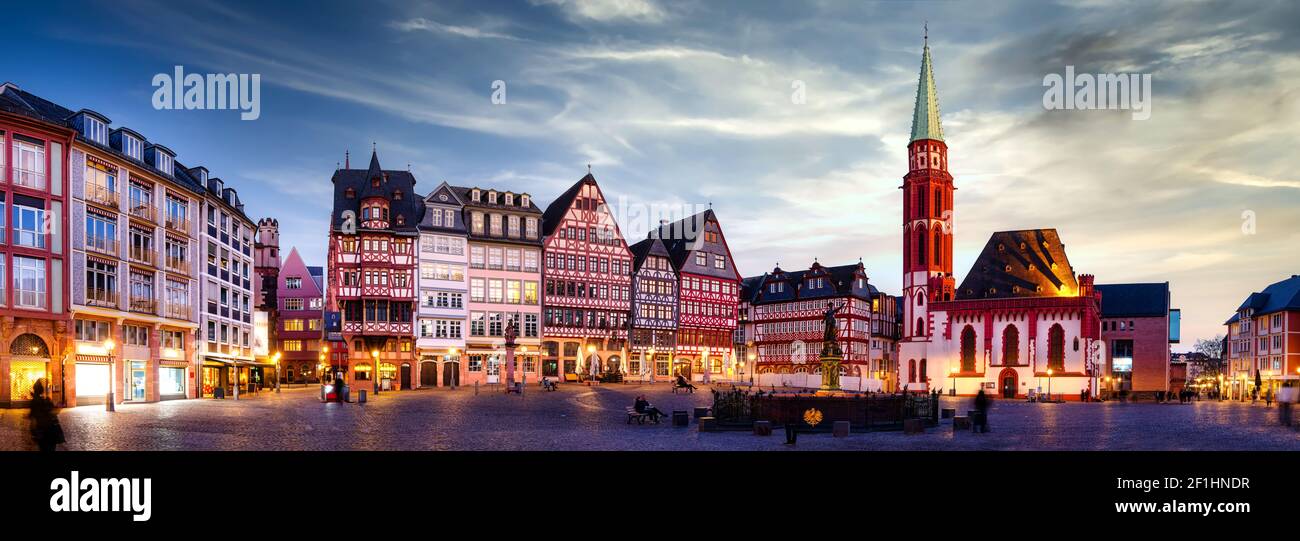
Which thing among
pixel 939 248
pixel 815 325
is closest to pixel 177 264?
pixel 815 325

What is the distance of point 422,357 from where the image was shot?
224 feet

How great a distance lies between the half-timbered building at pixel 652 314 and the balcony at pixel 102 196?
4442cm

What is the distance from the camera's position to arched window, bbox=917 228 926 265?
86250 millimetres

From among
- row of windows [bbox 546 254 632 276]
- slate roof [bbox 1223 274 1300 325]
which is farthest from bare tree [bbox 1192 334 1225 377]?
row of windows [bbox 546 254 632 276]

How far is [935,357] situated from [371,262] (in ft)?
168

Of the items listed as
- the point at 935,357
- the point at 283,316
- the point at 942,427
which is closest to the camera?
the point at 942,427

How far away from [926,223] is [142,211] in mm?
67195

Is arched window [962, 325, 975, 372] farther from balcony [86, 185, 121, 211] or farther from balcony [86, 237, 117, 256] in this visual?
balcony [86, 185, 121, 211]

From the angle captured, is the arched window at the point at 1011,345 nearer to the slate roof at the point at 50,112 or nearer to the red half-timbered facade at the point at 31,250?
the slate roof at the point at 50,112

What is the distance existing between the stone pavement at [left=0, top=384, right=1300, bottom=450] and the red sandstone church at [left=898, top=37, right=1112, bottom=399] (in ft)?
118

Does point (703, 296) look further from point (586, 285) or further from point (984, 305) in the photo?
point (984, 305)
